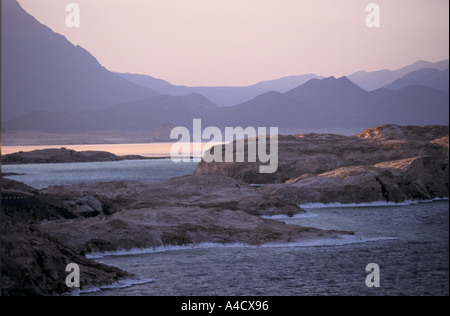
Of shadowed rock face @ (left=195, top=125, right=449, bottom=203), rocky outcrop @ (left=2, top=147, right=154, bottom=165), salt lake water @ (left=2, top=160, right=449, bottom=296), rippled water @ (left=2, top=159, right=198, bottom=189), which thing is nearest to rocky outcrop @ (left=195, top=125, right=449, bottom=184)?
shadowed rock face @ (left=195, top=125, right=449, bottom=203)

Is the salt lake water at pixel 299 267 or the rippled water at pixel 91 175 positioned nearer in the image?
the salt lake water at pixel 299 267

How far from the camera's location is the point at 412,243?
32906 mm

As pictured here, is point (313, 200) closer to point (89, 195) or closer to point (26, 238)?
point (89, 195)

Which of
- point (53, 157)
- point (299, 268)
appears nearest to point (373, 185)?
point (299, 268)

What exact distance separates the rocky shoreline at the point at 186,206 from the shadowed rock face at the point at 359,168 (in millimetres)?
110

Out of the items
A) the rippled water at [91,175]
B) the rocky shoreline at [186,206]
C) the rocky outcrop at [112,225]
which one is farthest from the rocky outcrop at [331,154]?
the rocky outcrop at [112,225]

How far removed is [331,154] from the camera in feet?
262

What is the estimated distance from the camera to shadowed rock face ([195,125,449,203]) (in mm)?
56219

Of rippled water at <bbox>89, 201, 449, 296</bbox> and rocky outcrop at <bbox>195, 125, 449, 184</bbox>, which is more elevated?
rocky outcrop at <bbox>195, 125, 449, 184</bbox>

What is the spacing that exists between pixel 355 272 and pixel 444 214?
76.6 ft

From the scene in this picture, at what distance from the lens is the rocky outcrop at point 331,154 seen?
77.1 m

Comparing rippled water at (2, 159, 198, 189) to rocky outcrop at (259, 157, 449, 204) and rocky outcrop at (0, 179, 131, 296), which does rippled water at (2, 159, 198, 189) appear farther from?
rocky outcrop at (0, 179, 131, 296)

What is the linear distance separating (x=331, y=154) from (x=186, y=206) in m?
42.6

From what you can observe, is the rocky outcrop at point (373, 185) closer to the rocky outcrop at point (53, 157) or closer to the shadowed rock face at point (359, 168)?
the shadowed rock face at point (359, 168)
